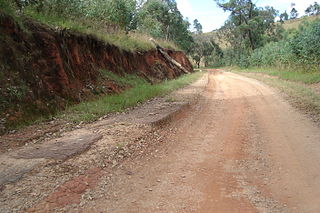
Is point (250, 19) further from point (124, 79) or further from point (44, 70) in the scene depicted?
point (44, 70)

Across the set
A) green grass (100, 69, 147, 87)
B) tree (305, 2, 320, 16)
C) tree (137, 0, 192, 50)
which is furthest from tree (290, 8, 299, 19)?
green grass (100, 69, 147, 87)

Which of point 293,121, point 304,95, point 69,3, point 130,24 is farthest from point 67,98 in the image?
point 130,24

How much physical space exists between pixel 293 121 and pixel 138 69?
11.3 m

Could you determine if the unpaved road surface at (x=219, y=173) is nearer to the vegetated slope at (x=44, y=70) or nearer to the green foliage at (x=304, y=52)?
the vegetated slope at (x=44, y=70)

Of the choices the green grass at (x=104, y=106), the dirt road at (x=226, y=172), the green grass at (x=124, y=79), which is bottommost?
the dirt road at (x=226, y=172)

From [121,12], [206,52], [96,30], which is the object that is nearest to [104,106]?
[96,30]

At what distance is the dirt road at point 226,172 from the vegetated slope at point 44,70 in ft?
11.3

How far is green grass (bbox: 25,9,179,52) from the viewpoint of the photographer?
33.4ft

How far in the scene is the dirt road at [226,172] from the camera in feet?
12.5

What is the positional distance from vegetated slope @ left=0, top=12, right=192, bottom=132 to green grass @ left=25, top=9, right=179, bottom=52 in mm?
332

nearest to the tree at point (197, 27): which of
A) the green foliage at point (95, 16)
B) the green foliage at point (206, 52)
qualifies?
the green foliage at point (206, 52)

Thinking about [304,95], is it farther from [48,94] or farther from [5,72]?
[5,72]

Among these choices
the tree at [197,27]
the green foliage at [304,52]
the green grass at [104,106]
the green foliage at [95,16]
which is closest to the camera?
the green grass at [104,106]

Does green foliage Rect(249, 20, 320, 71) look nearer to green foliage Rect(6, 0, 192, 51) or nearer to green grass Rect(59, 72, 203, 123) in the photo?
green foliage Rect(6, 0, 192, 51)
